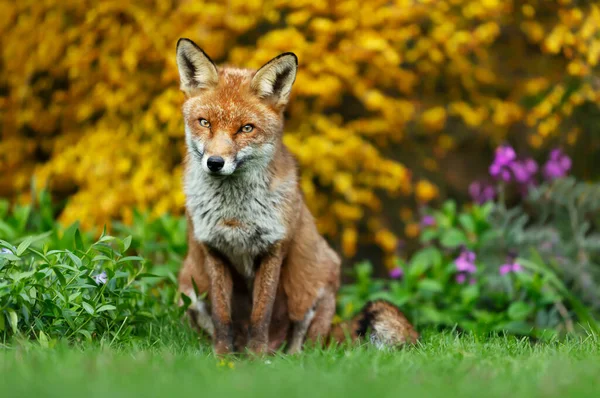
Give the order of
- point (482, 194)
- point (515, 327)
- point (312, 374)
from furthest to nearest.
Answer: point (482, 194), point (515, 327), point (312, 374)

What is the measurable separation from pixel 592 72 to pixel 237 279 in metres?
3.96

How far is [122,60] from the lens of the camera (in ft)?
21.1

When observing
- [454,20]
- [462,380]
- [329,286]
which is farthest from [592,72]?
[462,380]

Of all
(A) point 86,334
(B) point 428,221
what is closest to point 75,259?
(A) point 86,334

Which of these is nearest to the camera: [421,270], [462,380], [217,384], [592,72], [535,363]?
[217,384]

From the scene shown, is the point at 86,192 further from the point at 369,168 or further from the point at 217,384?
the point at 217,384

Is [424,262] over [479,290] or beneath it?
over

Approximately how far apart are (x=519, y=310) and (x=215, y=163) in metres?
2.53

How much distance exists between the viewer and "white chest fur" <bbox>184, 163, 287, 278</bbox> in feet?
13.7

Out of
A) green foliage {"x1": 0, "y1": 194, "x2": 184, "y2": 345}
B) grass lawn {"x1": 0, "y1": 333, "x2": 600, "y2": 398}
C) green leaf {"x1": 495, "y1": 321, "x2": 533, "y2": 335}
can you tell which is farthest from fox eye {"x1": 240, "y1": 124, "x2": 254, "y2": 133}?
green leaf {"x1": 495, "y1": 321, "x2": 533, "y2": 335}

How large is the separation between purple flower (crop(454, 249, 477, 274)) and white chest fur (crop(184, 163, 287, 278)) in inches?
73.4

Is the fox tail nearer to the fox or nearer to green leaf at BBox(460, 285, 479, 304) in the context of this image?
the fox

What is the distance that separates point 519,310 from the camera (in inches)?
200

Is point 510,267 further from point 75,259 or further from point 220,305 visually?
point 75,259
